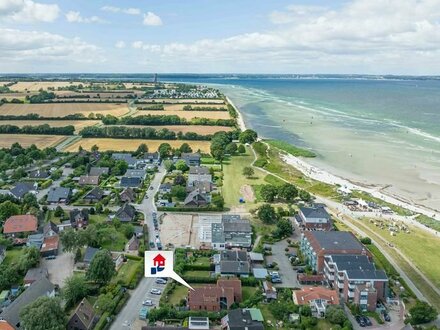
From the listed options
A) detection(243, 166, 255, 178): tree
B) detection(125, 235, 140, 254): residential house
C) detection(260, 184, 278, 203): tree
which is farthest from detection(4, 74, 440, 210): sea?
detection(125, 235, 140, 254): residential house

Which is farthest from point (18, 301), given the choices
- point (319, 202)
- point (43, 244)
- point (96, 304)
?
point (319, 202)

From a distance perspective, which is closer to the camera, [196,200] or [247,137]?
[196,200]

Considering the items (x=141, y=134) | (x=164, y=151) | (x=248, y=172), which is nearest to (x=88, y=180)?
(x=164, y=151)

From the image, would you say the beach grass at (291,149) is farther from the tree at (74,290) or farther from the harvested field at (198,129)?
the tree at (74,290)

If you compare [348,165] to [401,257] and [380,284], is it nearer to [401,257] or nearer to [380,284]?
[401,257]

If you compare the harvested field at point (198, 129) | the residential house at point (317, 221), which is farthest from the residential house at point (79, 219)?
the harvested field at point (198, 129)

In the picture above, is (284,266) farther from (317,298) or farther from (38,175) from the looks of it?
(38,175)
